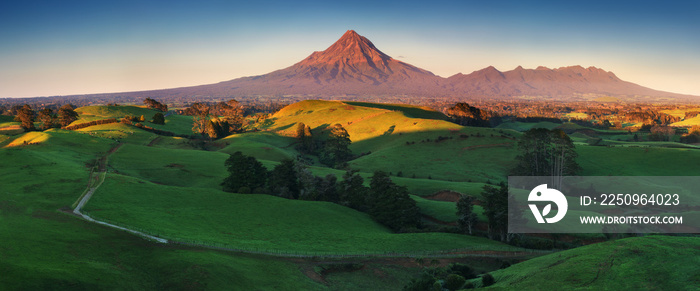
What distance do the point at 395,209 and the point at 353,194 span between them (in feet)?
36.5

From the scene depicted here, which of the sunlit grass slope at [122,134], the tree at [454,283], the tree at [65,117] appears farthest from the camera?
the tree at [65,117]

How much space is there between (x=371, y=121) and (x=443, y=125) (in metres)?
43.7

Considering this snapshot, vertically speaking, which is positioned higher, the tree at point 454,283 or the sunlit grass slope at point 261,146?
the sunlit grass slope at point 261,146

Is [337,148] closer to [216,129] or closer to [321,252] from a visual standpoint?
[216,129]

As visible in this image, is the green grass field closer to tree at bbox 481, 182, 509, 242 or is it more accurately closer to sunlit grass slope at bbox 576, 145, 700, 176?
sunlit grass slope at bbox 576, 145, 700, 176

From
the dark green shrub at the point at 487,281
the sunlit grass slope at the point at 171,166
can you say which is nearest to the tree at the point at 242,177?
the sunlit grass slope at the point at 171,166

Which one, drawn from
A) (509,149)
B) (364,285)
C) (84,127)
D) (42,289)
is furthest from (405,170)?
(84,127)

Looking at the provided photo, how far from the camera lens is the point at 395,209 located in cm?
6253

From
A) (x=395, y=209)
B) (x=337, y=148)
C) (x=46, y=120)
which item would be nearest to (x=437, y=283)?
(x=395, y=209)

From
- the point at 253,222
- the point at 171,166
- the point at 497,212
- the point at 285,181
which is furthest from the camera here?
the point at 171,166

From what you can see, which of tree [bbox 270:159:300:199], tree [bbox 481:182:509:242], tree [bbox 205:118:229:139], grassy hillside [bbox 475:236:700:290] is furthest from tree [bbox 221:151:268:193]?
tree [bbox 205:118:229:139]

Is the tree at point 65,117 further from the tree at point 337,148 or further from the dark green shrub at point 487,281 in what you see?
the dark green shrub at point 487,281

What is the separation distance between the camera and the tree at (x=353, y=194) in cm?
7044

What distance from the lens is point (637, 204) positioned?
71.1m
